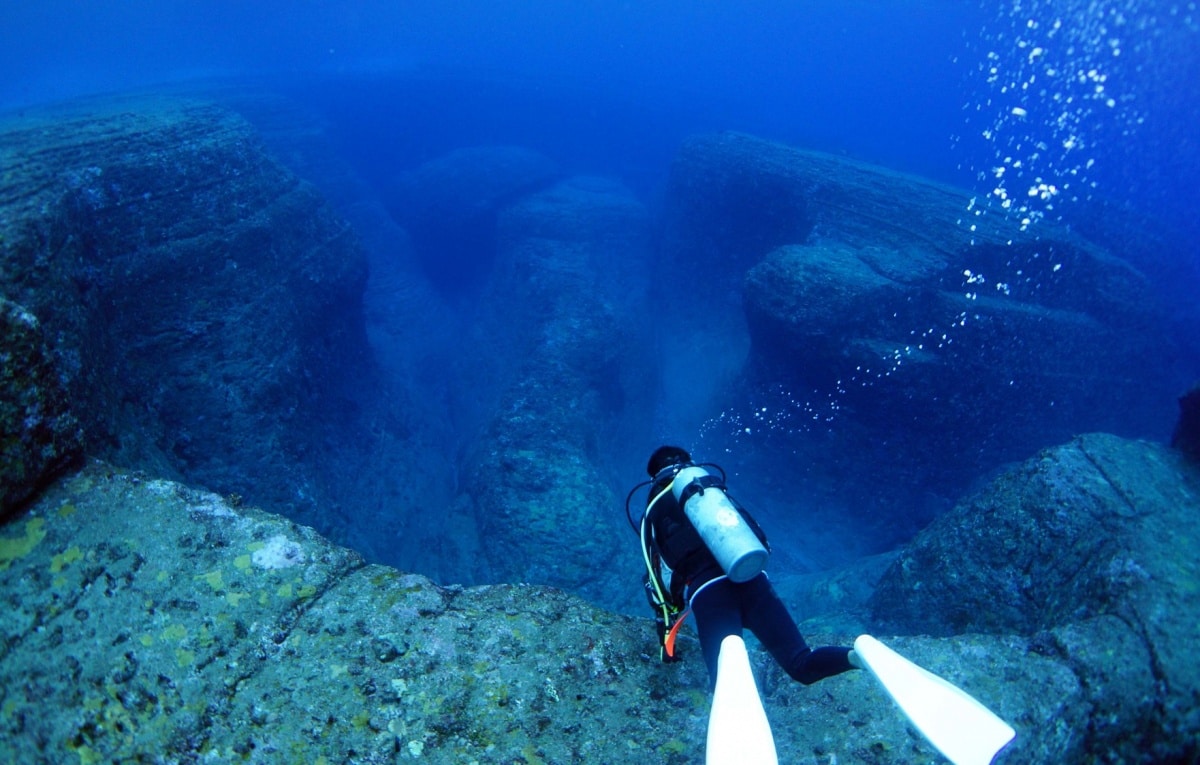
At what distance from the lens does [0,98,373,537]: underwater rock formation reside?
13.4 ft

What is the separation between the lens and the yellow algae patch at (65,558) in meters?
2.27

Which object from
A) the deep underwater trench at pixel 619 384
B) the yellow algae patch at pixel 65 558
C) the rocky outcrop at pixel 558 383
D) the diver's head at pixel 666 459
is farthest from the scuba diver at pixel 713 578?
the rocky outcrop at pixel 558 383

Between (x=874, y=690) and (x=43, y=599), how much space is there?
11.6ft

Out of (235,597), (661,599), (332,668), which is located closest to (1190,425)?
(661,599)

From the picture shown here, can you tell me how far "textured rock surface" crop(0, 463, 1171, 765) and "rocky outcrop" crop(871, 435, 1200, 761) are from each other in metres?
0.08

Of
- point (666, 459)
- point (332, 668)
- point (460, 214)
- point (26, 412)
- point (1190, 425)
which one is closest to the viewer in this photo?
point (332, 668)

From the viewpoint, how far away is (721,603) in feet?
8.61

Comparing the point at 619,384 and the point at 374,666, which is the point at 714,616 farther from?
the point at 619,384

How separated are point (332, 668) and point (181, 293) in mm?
6072

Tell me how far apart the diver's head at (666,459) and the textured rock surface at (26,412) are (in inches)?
113

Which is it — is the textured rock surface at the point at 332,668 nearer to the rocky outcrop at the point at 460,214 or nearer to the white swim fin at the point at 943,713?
the white swim fin at the point at 943,713

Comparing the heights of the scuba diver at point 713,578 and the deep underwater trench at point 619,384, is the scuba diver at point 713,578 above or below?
above

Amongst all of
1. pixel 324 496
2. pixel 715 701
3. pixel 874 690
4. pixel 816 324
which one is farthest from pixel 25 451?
pixel 816 324

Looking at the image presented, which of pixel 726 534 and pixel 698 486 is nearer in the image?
pixel 726 534
